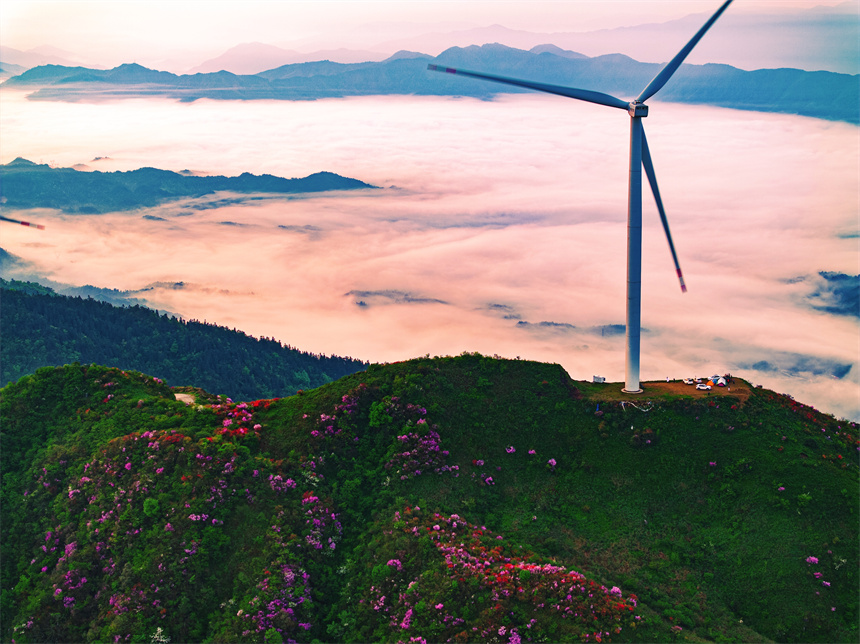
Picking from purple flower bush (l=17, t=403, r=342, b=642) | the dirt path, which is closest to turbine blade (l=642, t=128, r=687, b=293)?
the dirt path

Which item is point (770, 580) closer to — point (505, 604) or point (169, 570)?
point (505, 604)

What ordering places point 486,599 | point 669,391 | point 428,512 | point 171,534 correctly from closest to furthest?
point 486,599, point 171,534, point 428,512, point 669,391

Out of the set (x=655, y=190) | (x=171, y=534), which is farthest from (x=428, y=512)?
(x=655, y=190)

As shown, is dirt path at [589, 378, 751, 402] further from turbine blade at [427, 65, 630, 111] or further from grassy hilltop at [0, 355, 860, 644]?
turbine blade at [427, 65, 630, 111]

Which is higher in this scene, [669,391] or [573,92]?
[573,92]

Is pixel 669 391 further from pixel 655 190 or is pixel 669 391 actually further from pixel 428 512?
pixel 428 512

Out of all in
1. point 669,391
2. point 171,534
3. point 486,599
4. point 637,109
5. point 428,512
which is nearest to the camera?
point 486,599

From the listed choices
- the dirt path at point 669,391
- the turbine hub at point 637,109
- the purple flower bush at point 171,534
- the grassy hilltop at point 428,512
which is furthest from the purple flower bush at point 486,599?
the turbine hub at point 637,109
